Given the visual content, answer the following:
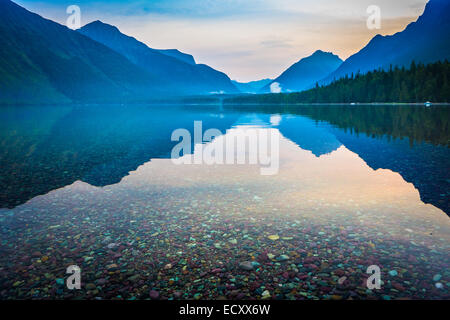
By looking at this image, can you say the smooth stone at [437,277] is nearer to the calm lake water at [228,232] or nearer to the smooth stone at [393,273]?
the calm lake water at [228,232]

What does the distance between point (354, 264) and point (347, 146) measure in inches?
1082

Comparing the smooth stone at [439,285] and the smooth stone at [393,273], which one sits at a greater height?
the smooth stone at [393,273]

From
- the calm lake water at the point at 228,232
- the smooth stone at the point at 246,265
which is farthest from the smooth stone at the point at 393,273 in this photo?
the smooth stone at the point at 246,265

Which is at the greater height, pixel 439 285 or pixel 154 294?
pixel 439 285

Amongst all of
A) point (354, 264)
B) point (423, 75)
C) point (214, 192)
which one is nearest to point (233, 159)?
point (214, 192)

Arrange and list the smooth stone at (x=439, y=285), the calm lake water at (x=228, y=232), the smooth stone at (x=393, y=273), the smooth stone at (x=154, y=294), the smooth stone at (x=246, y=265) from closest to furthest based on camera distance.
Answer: the smooth stone at (x=154, y=294) < the smooth stone at (x=439, y=285) < the calm lake water at (x=228, y=232) < the smooth stone at (x=393, y=273) < the smooth stone at (x=246, y=265)

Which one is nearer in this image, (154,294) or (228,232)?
(154,294)

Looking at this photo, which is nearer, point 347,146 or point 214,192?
point 214,192

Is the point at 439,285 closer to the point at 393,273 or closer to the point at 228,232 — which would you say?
the point at 393,273

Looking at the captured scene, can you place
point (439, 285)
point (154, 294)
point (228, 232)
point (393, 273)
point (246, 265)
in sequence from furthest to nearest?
point (228, 232) → point (246, 265) → point (393, 273) → point (439, 285) → point (154, 294)

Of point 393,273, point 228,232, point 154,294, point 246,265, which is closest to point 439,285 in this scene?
point 393,273
